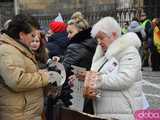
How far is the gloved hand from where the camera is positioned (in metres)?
5.23

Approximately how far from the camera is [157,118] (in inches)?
174

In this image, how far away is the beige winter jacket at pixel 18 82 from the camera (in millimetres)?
4790

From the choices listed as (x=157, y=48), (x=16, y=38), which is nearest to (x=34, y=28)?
(x=16, y=38)

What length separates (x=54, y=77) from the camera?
5273 mm

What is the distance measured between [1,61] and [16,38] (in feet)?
1.01

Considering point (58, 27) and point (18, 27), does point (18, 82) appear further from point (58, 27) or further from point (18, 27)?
point (58, 27)

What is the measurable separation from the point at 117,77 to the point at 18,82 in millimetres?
849

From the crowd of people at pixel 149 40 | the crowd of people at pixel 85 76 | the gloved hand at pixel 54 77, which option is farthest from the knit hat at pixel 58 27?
the crowd of people at pixel 149 40

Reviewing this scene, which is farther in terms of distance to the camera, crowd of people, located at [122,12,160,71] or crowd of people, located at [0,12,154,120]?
crowd of people, located at [122,12,160,71]

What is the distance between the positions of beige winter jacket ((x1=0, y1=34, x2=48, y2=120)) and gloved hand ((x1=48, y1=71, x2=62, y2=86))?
0.66 feet

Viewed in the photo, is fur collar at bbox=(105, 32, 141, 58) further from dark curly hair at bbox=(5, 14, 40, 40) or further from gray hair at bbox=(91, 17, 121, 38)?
dark curly hair at bbox=(5, 14, 40, 40)

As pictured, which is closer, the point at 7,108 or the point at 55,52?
the point at 7,108

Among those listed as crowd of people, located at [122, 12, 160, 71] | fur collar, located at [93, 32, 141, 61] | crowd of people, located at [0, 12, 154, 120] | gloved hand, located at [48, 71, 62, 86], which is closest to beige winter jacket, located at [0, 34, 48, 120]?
crowd of people, located at [0, 12, 154, 120]

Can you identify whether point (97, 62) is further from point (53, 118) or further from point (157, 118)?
point (157, 118)
